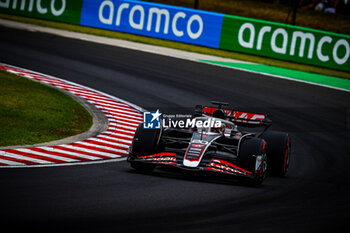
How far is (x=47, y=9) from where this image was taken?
29906 millimetres

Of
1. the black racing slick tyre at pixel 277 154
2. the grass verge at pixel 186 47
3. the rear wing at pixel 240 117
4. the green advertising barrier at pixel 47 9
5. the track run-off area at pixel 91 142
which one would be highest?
the green advertising barrier at pixel 47 9

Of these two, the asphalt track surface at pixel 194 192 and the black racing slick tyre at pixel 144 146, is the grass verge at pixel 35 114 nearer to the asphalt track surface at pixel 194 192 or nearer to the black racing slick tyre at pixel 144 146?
the asphalt track surface at pixel 194 192

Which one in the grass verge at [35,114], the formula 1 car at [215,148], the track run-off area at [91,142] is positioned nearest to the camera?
the formula 1 car at [215,148]

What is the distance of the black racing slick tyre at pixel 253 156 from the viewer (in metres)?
10.1

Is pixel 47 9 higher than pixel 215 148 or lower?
higher

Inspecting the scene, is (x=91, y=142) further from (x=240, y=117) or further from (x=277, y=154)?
(x=277, y=154)

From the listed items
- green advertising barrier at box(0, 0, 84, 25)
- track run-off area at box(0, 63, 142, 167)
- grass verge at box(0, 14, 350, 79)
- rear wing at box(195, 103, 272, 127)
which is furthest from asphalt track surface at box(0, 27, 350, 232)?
green advertising barrier at box(0, 0, 84, 25)

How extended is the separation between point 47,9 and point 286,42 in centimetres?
1207

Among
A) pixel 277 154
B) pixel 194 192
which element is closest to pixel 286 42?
pixel 277 154

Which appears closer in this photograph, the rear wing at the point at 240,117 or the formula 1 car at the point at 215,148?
the formula 1 car at the point at 215,148

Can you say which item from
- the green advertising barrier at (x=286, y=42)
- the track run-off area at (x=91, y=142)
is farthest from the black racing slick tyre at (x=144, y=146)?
the green advertising barrier at (x=286, y=42)

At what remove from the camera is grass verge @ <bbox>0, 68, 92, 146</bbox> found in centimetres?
1251

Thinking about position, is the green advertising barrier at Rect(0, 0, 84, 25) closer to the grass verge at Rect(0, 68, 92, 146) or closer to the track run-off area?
the track run-off area

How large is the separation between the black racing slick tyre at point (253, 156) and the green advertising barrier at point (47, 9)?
20.4 meters
